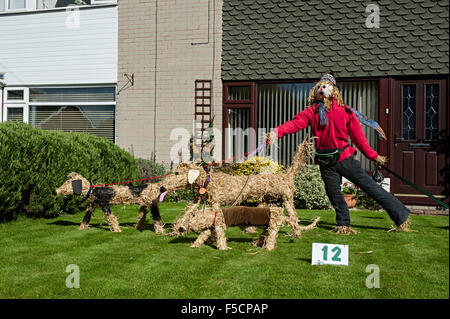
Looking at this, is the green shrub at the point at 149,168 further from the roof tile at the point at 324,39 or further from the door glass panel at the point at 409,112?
the door glass panel at the point at 409,112

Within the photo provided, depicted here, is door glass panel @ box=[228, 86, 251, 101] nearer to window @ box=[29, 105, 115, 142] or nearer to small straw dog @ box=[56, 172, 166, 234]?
window @ box=[29, 105, 115, 142]

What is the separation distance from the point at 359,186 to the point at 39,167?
479 cm

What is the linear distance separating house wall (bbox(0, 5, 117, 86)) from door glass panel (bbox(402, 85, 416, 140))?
684 centimetres

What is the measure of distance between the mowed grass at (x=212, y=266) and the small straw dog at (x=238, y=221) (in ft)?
0.40

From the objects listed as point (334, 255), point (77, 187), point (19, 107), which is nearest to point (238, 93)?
point (77, 187)

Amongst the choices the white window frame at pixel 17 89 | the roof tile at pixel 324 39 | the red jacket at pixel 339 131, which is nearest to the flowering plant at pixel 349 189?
the roof tile at pixel 324 39

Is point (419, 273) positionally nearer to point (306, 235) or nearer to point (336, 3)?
point (306, 235)

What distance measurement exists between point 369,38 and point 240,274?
721 cm

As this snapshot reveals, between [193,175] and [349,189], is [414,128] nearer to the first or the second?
[349,189]

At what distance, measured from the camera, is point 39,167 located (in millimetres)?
6070

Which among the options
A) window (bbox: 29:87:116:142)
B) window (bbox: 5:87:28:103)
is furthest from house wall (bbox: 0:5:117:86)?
window (bbox: 5:87:28:103)

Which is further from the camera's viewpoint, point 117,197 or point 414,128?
point 414,128

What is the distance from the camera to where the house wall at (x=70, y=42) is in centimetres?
1021
